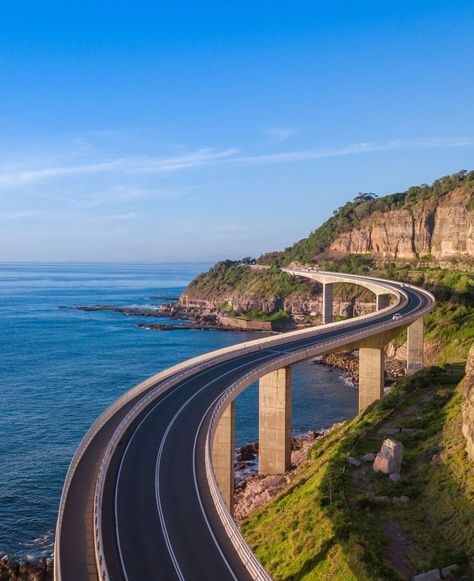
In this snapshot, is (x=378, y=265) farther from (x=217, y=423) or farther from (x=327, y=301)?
(x=217, y=423)

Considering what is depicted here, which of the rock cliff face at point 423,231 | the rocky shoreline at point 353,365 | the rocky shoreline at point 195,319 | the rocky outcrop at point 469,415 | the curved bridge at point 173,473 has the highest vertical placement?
the rock cliff face at point 423,231

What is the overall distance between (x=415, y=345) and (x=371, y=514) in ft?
172

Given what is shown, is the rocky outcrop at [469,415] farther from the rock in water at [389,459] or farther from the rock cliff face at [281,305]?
the rock cliff face at [281,305]

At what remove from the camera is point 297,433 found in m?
56.4

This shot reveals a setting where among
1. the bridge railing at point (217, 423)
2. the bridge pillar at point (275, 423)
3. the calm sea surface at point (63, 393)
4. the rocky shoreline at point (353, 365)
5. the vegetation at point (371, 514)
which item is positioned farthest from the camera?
the rocky shoreline at point (353, 365)

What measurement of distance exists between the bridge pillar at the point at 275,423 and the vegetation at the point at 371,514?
18.9ft

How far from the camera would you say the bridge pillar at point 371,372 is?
198ft

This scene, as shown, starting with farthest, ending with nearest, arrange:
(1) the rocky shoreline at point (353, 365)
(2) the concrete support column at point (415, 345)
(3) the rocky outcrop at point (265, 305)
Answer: (3) the rocky outcrop at point (265, 305) → (1) the rocky shoreline at point (353, 365) → (2) the concrete support column at point (415, 345)

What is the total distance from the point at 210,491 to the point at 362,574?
672cm

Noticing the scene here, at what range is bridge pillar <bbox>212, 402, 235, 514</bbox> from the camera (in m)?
36.9

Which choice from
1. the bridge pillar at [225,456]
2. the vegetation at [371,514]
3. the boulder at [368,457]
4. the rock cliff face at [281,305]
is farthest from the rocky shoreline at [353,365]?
the boulder at [368,457]

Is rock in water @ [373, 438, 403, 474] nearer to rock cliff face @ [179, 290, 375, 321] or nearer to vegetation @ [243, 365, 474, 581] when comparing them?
vegetation @ [243, 365, 474, 581]

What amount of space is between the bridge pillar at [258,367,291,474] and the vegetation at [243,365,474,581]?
5.76m

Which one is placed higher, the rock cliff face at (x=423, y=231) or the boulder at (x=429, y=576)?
the rock cliff face at (x=423, y=231)
